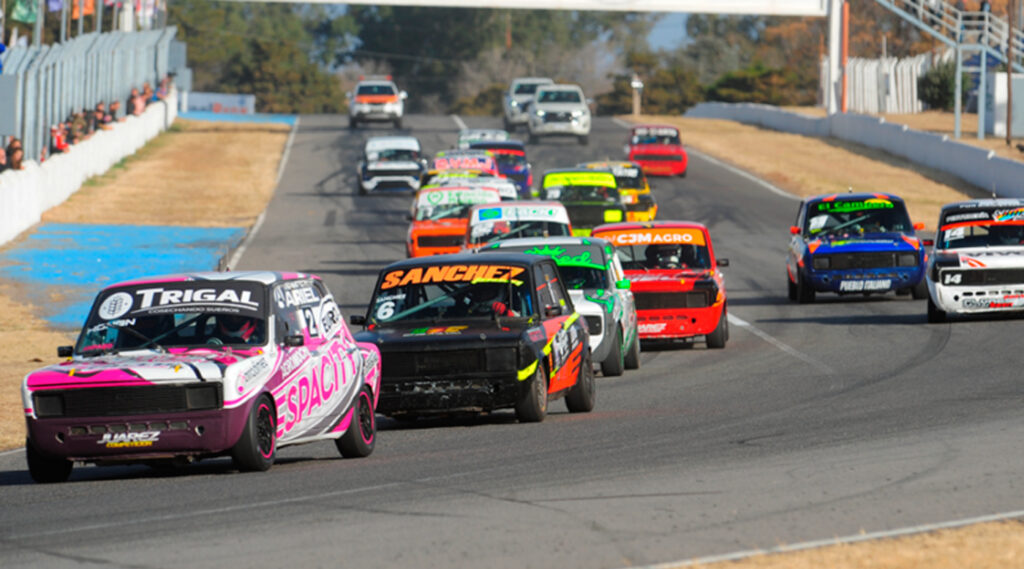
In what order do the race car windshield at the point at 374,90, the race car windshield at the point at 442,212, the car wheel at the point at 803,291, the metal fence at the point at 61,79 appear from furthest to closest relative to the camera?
the race car windshield at the point at 374,90 < the metal fence at the point at 61,79 < the race car windshield at the point at 442,212 < the car wheel at the point at 803,291

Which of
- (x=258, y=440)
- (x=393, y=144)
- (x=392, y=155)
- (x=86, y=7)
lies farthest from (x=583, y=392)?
(x=86, y=7)

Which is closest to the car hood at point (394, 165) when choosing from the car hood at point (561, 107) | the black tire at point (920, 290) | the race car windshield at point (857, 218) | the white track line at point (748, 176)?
the white track line at point (748, 176)

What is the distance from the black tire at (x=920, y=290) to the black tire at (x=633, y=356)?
8255mm

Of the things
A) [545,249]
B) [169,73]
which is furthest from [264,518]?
[169,73]

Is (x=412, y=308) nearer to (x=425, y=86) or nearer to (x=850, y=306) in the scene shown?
(x=850, y=306)

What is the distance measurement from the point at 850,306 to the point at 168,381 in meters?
16.6

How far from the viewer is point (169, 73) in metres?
90.0

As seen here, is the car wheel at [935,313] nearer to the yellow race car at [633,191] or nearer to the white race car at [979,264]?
the white race car at [979,264]

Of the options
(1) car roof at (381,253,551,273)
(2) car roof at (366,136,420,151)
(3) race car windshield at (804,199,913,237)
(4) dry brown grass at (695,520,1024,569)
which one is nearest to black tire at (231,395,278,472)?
(1) car roof at (381,253,551,273)

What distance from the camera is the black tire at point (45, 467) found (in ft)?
37.6

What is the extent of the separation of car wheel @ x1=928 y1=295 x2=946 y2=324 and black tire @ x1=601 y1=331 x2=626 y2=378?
5.69 m

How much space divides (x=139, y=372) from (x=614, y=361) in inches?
313

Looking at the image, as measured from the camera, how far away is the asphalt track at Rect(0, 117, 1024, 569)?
29.2ft

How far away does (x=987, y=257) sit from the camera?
21.8m
